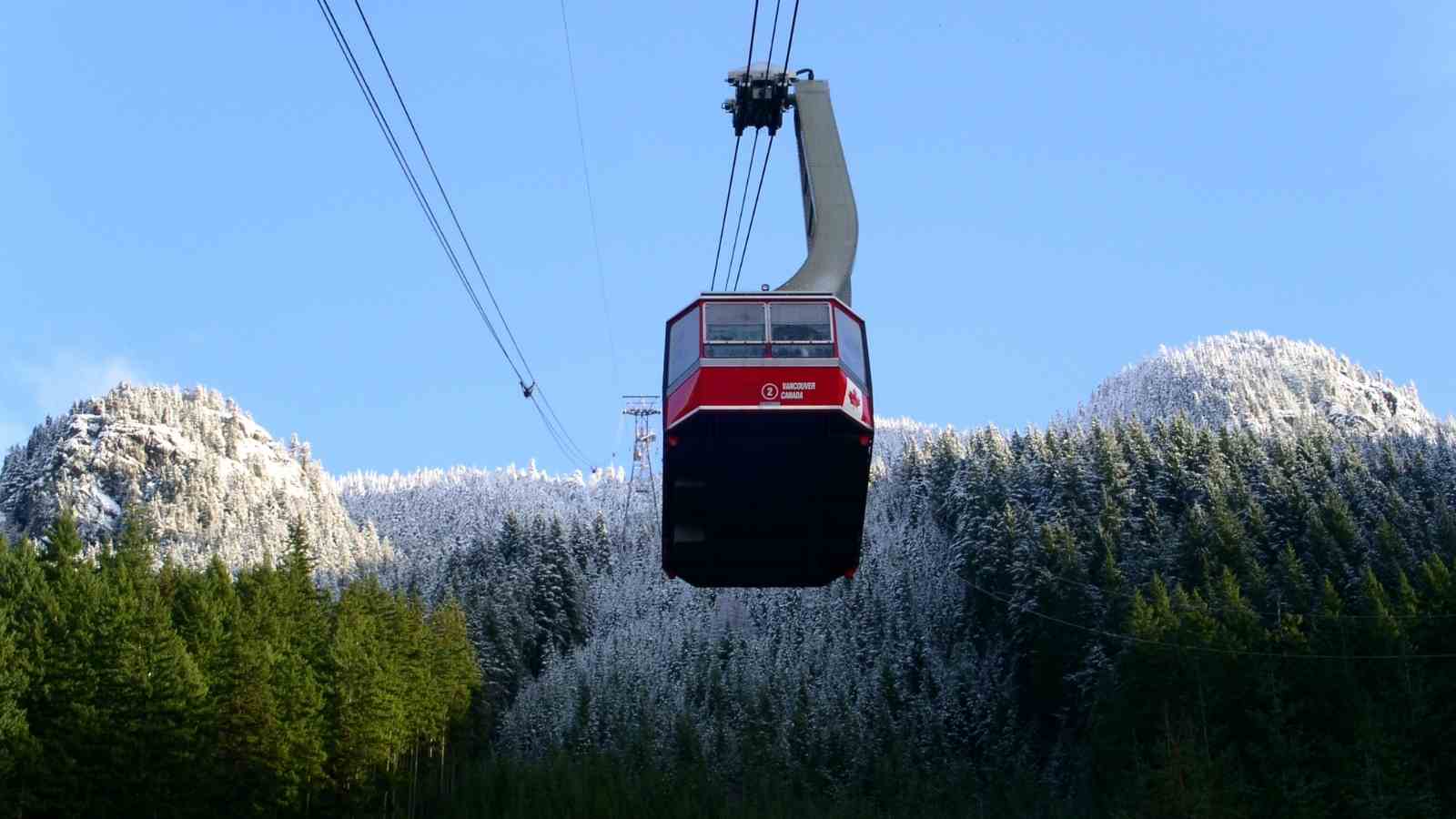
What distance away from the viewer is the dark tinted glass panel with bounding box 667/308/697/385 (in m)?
22.9

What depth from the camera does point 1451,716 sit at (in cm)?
6738

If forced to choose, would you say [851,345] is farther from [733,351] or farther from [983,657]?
[983,657]

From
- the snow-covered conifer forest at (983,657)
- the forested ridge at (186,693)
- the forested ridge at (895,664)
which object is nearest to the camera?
the forested ridge at (186,693)

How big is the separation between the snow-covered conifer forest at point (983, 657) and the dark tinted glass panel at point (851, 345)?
118 ft

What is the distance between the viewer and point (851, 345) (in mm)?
23344

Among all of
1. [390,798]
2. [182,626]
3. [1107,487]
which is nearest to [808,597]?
[1107,487]

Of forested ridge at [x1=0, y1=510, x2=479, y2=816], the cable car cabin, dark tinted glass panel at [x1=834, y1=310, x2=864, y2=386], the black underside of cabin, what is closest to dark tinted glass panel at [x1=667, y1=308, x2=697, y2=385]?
the cable car cabin

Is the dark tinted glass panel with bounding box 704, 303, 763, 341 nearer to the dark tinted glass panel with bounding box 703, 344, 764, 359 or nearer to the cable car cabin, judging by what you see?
the cable car cabin

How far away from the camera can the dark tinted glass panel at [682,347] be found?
22.9 metres

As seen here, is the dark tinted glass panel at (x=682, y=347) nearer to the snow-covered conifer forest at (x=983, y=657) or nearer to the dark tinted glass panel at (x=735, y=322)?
the dark tinted glass panel at (x=735, y=322)

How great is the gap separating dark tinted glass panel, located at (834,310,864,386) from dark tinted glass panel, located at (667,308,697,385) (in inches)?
84.6

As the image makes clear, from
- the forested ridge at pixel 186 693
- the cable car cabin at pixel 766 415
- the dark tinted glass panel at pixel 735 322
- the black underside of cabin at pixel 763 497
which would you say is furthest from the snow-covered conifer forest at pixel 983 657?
the dark tinted glass panel at pixel 735 322

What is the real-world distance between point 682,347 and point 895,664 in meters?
107

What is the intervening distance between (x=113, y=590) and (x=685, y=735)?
172 ft
